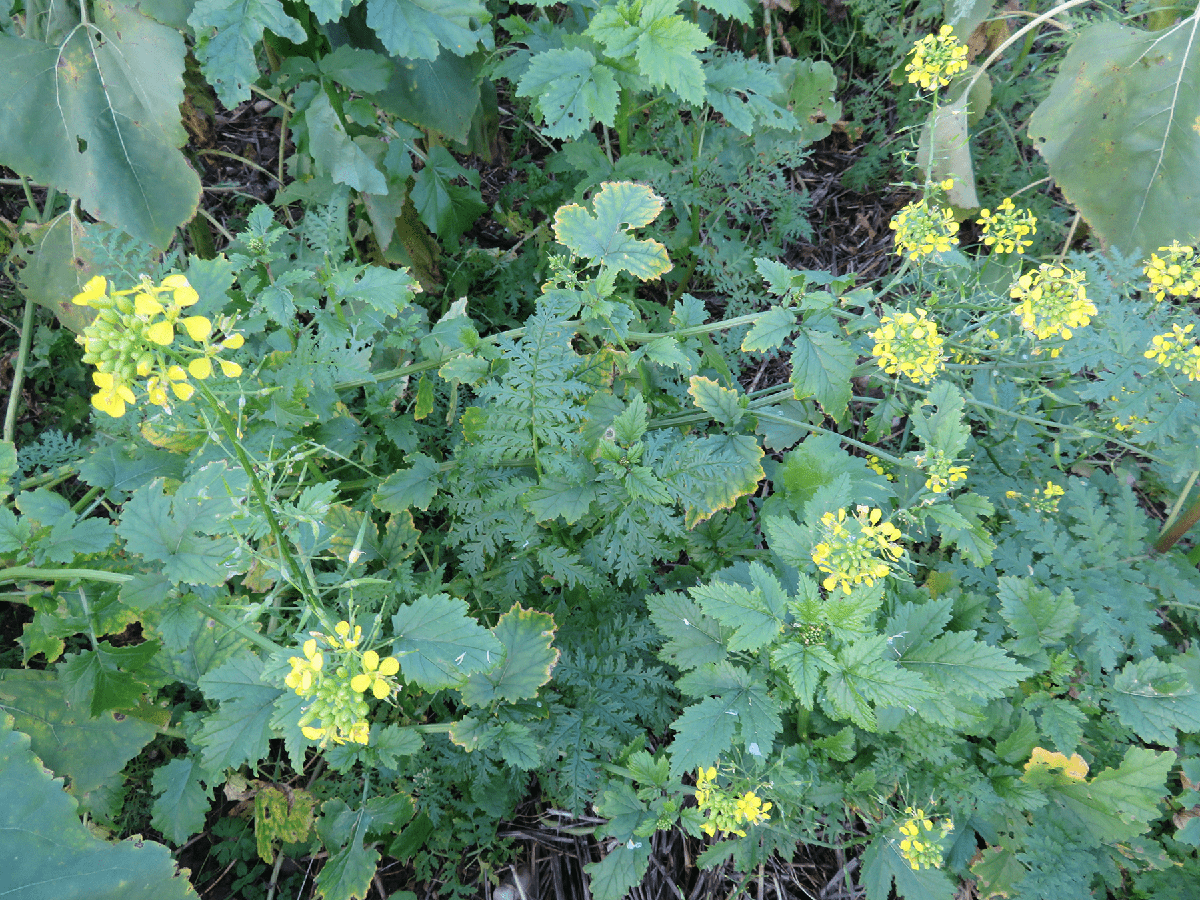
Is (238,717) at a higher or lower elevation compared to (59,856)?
higher

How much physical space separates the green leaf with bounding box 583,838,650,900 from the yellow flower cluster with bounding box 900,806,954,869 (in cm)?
64

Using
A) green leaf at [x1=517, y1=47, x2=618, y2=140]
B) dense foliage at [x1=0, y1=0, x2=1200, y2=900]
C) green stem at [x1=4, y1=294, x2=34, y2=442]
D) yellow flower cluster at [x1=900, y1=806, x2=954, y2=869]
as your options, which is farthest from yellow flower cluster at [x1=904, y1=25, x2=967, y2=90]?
green stem at [x1=4, y1=294, x2=34, y2=442]

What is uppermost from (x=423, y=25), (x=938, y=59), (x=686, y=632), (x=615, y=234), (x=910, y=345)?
(x=423, y=25)

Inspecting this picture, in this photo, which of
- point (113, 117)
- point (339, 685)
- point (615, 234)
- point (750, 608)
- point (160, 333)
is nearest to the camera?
point (160, 333)

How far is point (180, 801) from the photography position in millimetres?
1760

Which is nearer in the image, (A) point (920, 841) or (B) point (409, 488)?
(A) point (920, 841)

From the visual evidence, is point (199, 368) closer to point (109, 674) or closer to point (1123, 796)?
point (109, 674)

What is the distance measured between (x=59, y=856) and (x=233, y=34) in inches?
81.8

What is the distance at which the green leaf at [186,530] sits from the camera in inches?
56.0

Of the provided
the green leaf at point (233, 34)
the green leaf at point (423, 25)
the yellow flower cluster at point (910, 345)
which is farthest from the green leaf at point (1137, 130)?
the green leaf at point (233, 34)

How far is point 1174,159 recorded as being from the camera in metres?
2.31

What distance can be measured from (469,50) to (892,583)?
6.76ft

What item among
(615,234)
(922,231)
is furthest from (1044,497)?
(615,234)

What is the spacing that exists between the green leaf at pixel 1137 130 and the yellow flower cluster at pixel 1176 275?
406 mm
